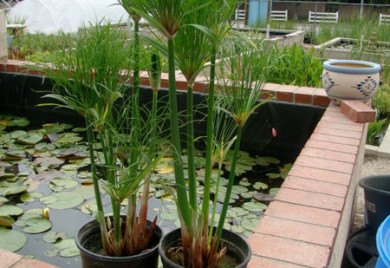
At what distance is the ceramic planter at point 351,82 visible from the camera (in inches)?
123

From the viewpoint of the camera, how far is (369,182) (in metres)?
2.24

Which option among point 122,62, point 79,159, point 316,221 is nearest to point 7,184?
point 79,159

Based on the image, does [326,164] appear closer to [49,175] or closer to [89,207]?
[89,207]

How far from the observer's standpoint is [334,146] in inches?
99.3

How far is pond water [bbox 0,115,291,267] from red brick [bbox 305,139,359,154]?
0.46 m

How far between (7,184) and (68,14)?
8034mm

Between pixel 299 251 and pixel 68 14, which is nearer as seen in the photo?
pixel 299 251

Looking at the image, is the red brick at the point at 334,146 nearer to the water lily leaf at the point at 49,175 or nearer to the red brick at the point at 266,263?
the red brick at the point at 266,263

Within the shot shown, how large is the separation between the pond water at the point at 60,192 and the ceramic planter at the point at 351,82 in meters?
0.65

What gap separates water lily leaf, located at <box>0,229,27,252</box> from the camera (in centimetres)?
221

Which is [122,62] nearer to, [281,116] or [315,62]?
[281,116]

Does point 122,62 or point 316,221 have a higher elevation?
point 122,62

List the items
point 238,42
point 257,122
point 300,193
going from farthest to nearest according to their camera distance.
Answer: point 257,122 < point 300,193 < point 238,42

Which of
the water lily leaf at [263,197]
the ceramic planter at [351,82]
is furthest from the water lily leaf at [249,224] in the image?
the ceramic planter at [351,82]
